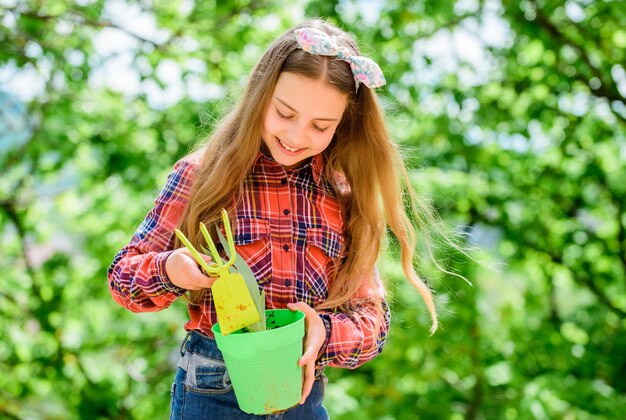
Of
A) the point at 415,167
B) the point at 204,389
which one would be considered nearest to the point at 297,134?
the point at 204,389

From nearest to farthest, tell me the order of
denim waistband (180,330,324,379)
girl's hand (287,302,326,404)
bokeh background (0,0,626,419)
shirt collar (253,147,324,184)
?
girl's hand (287,302,326,404), denim waistband (180,330,324,379), shirt collar (253,147,324,184), bokeh background (0,0,626,419)

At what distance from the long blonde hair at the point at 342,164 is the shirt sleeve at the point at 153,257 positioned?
0.11 feet

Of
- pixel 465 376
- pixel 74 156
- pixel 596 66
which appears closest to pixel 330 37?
pixel 74 156

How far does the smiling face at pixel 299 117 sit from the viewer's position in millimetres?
1481

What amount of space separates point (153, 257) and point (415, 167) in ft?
8.35

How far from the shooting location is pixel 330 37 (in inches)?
62.8

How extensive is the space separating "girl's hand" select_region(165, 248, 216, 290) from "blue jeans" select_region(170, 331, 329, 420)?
18 cm

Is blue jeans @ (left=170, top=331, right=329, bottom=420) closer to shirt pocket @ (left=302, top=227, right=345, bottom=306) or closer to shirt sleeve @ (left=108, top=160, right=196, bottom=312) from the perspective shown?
shirt sleeve @ (left=108, top=160, right=196, bottom=312)

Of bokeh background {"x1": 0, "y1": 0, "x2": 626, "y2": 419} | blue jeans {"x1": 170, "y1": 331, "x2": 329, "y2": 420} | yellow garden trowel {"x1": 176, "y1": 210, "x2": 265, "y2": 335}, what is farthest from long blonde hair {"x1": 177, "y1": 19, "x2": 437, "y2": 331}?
bokeh background {"x1": 0, "y1": 0, "x2": 626, "y2": 419}

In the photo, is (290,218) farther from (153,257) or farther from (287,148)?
(153,257)

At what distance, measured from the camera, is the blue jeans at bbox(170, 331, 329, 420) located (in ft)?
4.71

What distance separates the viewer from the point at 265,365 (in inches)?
50.0

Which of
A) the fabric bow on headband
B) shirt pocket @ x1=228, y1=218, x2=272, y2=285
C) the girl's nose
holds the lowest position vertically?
shirt pocket @ x1=228, y1=218, x2=272, y2=285

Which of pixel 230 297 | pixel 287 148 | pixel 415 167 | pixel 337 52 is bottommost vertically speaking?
pixel 415 167
